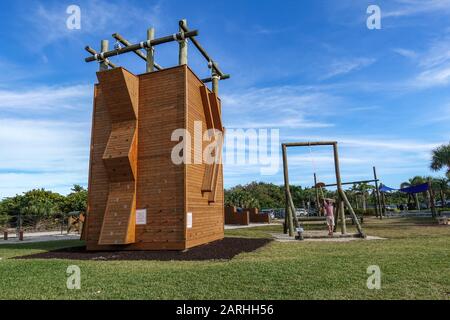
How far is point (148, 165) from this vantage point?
11.2 metres

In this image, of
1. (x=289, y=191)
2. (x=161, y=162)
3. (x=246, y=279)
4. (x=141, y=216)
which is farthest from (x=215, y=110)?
(x=246, y=279)

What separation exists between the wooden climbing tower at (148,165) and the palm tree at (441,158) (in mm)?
33328

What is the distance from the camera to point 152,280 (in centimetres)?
584

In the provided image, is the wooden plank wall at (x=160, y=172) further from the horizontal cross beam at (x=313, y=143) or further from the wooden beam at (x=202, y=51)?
the horizontal cross beam at (x=313, y=143)

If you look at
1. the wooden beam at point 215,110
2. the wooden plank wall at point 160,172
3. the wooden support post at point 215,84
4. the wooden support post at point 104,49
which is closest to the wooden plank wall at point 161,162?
the wooden plank wall at point 160,172

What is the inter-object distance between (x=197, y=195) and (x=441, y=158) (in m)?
34.7

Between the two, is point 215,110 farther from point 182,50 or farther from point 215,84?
point 182,50

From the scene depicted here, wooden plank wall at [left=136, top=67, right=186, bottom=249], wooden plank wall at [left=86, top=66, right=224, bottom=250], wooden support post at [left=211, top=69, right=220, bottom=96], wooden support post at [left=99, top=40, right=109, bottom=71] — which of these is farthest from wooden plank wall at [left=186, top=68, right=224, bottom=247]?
wooden support post at [left=99, top=40, right=109, bottom=71]

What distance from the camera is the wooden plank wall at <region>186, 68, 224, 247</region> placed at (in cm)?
1090

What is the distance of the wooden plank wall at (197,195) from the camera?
1090 centimetres

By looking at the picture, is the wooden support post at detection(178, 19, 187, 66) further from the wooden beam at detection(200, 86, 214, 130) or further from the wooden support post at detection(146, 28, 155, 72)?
the wooden beam at detection(200, 86, 214, 130)
